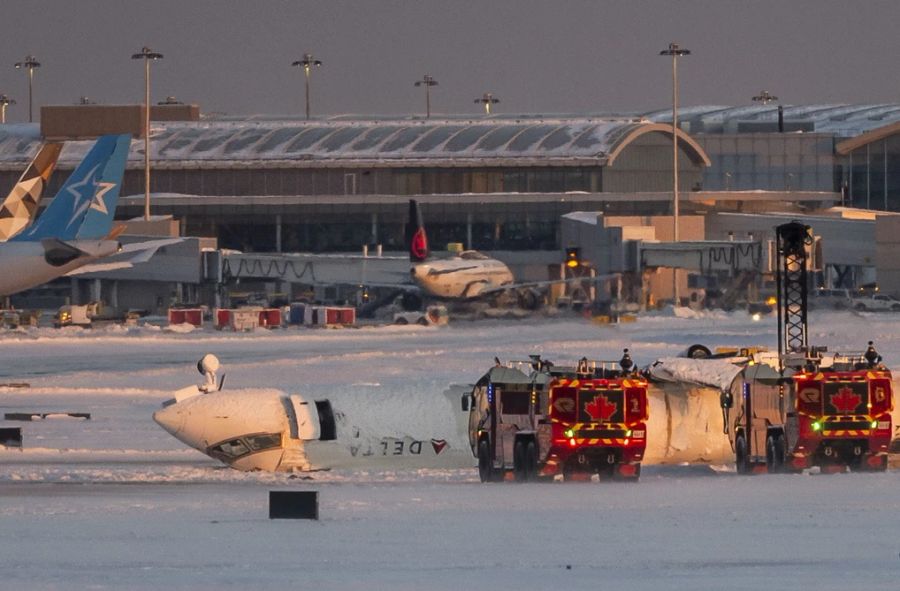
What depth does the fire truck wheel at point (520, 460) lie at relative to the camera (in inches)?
1144

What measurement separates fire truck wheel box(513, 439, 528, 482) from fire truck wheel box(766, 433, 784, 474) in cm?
419

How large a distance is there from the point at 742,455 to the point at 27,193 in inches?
2041

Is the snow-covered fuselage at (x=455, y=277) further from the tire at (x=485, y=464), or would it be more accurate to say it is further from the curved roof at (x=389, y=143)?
the tire at (x=485, y=464)

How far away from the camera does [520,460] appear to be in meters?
29.0

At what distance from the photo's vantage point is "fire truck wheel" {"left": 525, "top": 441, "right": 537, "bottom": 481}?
2908 centimetres

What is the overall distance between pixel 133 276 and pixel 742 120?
63344mm

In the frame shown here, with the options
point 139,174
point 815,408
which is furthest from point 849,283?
point 815,408

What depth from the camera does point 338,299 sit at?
111562 millimetres

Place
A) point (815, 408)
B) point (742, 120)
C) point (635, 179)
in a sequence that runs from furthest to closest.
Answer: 1. point (742, 120)
2. point (635, 179)
3. point (815, 408)

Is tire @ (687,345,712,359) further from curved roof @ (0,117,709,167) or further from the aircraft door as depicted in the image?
curved roof @ (0,117,709,167)

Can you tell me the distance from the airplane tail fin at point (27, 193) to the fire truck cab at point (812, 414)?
51.1 m

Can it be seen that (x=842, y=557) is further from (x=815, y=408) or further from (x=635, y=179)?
(x=635, y=179)

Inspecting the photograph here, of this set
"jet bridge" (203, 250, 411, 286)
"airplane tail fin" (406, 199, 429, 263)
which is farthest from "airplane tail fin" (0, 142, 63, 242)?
"jet bridge" (203, 250, 411, 286)

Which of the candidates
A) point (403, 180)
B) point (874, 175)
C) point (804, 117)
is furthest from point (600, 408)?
point (804, 117)
